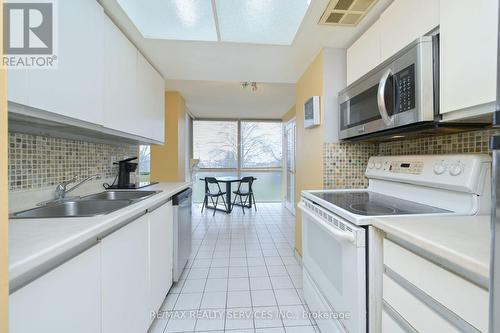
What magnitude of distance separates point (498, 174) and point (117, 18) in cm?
206

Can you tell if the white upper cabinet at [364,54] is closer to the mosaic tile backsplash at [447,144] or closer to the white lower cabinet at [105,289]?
the mosaic tile backsplash at [447,144]

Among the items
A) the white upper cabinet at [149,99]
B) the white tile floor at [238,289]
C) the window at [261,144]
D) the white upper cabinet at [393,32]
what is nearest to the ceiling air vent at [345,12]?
the white upper cabinet at [393,32]

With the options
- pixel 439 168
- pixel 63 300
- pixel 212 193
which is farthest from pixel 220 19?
pixel 212 193

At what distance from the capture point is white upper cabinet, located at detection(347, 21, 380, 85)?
1.44 m

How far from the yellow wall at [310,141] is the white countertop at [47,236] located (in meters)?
1.58

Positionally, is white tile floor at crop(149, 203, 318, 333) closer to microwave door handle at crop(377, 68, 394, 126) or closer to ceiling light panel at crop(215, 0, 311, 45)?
microwave door handle at crop(377, 68, 394, 126)

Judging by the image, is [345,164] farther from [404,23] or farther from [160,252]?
[160,252]

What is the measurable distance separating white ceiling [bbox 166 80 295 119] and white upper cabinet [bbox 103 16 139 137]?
1.60 meters

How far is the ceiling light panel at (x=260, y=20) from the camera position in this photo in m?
1.46

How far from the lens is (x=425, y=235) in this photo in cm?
75

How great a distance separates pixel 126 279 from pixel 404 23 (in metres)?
→ 1.97

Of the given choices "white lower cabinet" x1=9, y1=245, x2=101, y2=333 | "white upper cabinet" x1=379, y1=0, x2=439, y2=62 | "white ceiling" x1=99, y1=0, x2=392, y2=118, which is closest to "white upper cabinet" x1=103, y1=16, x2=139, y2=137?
"white ceiling" x1=99, y1=0, x2=392, y2=118

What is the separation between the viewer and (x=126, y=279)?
3.68 ft

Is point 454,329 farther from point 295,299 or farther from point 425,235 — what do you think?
point 295,299
